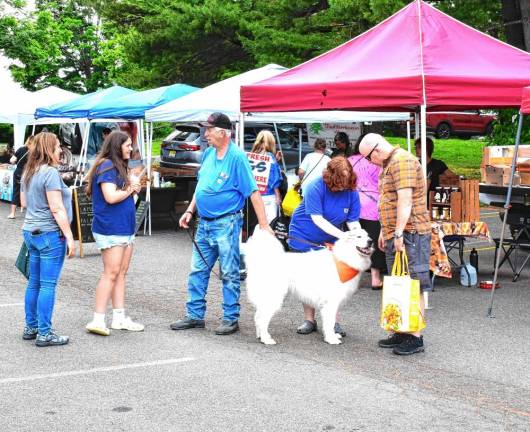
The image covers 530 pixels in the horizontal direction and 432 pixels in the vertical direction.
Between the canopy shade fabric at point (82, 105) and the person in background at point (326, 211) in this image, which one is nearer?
the person in background at point (326, 211)

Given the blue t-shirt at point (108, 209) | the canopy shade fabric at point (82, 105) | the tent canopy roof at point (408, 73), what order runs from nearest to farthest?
1. the blue t-shirt at point (108, 209)
2. the tent canopy roof at point (408, 73)
3. the canopy shade fabric at point (82, 105)

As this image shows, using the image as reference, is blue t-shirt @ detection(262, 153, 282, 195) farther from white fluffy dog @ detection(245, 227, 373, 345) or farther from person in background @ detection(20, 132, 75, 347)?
person in background @ detection(20, 132, 75, 347)

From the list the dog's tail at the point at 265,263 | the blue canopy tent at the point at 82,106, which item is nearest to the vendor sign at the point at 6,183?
the blue canopy tent at the point at 82,106

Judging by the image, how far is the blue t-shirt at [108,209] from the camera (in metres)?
7.58

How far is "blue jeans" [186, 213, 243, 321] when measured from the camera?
780 centimetres

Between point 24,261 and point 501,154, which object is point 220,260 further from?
point 501,154

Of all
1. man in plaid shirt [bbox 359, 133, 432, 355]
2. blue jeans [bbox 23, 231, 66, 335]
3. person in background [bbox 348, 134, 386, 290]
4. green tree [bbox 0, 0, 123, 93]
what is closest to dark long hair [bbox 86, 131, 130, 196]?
blue jeans [bbox 23, 231, 66, 335]

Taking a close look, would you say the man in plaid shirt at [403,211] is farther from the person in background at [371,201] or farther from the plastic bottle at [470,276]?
the plastic bottle at [470,276]

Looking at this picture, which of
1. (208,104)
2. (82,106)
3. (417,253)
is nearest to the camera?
(417,253)

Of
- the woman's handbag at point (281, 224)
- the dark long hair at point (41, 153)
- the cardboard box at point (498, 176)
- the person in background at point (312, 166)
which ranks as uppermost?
the dark long hair at point (41, 153)

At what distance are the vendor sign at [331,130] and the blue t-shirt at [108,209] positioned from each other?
12.1 meters

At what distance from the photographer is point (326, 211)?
777cm

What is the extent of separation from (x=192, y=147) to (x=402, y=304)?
47.6 ft

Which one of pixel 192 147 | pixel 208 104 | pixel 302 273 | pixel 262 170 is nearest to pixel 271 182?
pixel 262 170
